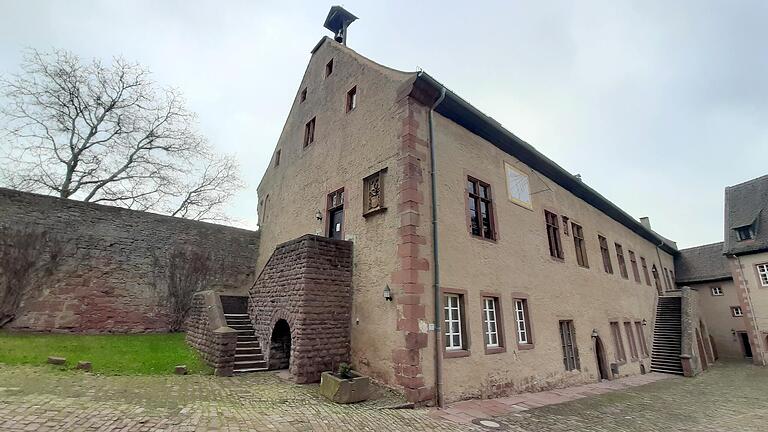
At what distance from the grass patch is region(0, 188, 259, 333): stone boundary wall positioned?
908 mm

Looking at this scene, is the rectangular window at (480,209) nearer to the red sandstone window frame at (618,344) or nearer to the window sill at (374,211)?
the window sill at (374,211)

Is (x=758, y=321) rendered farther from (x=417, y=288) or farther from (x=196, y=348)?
(x=196, y=348)

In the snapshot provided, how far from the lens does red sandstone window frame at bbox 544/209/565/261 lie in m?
12.3

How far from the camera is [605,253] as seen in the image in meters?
16.5

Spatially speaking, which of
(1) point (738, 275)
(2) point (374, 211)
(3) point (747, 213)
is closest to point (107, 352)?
(2) point (374, 211)

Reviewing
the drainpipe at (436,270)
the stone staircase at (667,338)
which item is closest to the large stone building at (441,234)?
the drainpipe at (436,270)

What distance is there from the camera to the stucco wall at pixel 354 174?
26.2ft

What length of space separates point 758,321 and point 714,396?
1525cm

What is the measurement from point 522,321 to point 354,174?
20.8 ft

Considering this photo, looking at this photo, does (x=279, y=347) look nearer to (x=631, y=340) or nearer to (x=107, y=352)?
(x=107, y=352)

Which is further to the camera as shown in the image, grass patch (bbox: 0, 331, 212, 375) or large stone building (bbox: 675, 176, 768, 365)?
large stone building (bbox: 675, 176, 768, 365)

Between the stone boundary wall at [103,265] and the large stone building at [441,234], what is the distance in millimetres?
3038

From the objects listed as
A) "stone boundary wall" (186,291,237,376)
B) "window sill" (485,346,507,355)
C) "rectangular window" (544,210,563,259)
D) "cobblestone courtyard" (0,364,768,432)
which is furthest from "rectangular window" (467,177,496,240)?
"stone boundary wall" (186,291,237,376)

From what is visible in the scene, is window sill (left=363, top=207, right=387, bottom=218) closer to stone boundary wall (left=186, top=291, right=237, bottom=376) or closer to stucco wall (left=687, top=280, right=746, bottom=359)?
stone boundary wall (left=186, top=291, right=237, bottom=376)
